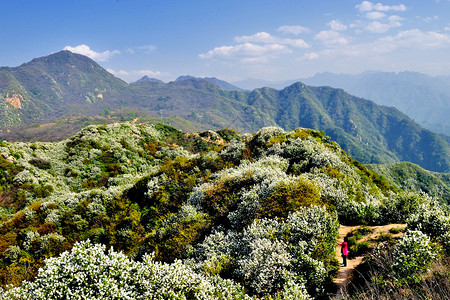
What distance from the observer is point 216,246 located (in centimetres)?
1806

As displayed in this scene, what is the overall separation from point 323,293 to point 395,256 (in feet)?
15.4

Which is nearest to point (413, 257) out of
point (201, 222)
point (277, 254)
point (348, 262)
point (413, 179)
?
point (348, 262)

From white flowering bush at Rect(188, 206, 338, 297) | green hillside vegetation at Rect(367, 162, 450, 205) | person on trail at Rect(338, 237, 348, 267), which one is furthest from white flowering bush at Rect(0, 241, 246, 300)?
green hillside vegetation at Rect(367, 162, 450, 205)

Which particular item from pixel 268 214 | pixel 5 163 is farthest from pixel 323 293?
pixel 5 163

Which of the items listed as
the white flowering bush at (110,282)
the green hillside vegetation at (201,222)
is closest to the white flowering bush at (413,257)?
the green hillside vegetation at (201,222)

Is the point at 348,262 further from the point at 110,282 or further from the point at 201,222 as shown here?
the point at 110,282

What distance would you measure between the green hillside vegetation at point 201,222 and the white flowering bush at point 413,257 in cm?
7

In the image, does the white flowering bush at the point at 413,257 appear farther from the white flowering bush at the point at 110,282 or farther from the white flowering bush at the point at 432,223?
the white flowering bush at the point at 110,282

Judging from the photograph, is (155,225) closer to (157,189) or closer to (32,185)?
(157,189)

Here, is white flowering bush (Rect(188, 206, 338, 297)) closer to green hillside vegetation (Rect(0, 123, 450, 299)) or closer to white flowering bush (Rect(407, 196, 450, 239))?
green hillside vegetation (Rect(0, 123, 450, 299))

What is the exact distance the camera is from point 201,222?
74.8ft

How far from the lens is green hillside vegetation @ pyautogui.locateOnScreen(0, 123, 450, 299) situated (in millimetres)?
12281

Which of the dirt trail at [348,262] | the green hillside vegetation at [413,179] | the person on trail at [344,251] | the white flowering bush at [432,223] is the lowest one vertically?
the green hillside vegetation at [413,179]

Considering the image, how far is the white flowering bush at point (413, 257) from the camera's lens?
37.5ft
